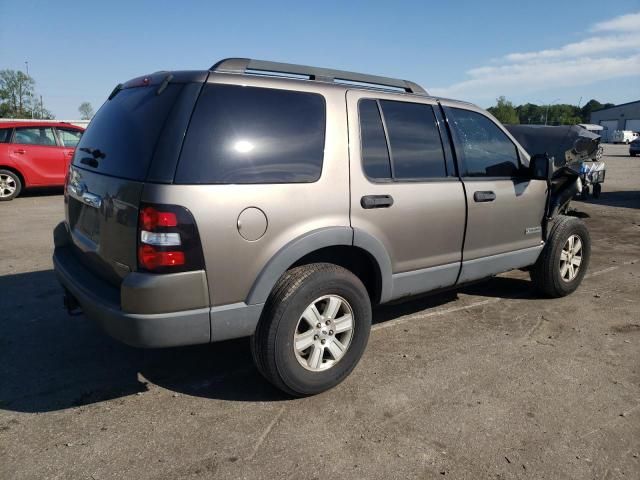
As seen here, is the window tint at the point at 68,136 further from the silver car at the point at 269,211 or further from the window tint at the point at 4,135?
the silver car at the point at 269,211

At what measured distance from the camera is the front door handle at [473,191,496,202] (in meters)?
3.86

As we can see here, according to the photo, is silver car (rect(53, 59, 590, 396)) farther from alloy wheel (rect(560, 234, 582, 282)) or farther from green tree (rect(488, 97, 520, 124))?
green tree (rect(488, 97, 520, 124))

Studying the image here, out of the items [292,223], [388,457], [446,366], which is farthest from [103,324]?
[446,366]

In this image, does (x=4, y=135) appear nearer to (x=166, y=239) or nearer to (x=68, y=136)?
(x=68, y=136)

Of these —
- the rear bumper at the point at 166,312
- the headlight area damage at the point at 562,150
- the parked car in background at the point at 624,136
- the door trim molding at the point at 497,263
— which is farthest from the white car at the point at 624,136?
the rear bumper at the point at 166,312

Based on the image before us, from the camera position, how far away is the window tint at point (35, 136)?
36.2ft

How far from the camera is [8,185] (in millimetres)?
11016

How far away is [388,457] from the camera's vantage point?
8.22ft

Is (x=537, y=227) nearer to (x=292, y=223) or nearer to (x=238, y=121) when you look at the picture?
(x=292, y=223)

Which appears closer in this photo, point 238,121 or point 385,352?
point 238,121

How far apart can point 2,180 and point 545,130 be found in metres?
11.1

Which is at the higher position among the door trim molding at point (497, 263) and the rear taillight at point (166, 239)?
the rear taillight at point (166, 239)

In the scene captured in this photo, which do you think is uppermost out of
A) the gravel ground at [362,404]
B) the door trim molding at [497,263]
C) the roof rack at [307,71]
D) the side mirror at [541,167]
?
the roof rack at [307,71]

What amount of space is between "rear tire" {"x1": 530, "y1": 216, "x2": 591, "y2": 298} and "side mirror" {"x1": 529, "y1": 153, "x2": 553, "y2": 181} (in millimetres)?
673
